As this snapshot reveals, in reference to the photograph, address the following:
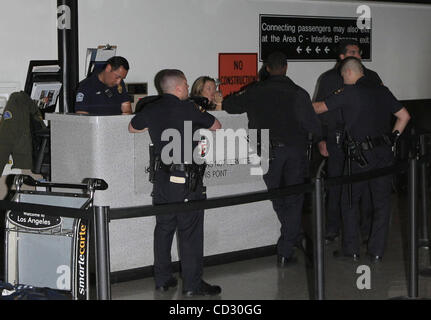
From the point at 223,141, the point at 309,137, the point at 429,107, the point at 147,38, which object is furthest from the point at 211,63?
the point at 429,107

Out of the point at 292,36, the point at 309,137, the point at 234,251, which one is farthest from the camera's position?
the point at 292,36

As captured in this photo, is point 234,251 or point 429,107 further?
point 429,107

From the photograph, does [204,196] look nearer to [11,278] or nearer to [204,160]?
[204,160]

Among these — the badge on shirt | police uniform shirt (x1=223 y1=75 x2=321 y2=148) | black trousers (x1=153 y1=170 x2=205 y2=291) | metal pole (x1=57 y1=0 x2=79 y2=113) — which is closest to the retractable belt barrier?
black trousers (x1=153 y1=170 x2=205 y2=291)

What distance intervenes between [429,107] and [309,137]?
3.74 m

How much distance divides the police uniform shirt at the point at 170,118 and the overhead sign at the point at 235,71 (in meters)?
2.82

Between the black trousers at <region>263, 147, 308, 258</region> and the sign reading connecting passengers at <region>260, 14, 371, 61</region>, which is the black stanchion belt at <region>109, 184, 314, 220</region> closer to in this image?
the black trousers at <region>263, 147, 308, 258</region>

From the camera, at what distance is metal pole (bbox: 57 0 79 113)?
665 centimetres

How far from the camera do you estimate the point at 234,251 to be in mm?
6184

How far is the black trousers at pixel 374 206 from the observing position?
239 inches

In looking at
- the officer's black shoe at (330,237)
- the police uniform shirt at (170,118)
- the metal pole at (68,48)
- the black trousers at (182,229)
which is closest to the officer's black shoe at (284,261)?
the officer's black shoe at (330,237)

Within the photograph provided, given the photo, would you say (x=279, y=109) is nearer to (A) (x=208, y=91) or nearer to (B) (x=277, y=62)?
(B) (x=277, y=62)
